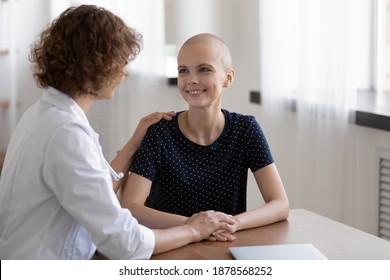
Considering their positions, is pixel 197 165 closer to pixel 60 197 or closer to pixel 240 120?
pixel 240 120

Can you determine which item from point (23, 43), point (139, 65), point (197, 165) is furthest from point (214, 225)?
point (23, 43)

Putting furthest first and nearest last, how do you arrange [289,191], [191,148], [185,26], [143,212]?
1. [185,26]
2. [289,191]
3. [191,148]
4. [143,212]

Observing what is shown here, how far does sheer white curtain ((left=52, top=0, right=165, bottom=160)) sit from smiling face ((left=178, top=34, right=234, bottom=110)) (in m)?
1.83

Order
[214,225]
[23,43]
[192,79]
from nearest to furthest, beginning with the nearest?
[214,225], [192,79], [23,43]

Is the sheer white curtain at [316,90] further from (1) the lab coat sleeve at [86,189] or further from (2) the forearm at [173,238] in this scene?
(1) the lab coat sleeve at [86,189]

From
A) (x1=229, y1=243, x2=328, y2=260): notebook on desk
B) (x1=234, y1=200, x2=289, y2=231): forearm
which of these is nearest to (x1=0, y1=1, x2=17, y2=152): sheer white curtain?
(x1=234, y1=200, x2=289, y2=231): forearm

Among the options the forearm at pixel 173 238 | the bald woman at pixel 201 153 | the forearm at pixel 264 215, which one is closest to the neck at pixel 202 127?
the bald woman at pixel 201 153

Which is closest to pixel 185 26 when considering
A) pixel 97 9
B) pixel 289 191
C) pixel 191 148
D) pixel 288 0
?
pixel 288 0

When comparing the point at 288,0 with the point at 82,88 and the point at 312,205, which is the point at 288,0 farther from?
the point at 82,88

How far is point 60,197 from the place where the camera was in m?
1.39

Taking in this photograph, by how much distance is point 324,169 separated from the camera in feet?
10.0

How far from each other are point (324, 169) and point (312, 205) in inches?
8.3

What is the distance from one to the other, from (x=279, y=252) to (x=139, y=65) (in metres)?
2.48

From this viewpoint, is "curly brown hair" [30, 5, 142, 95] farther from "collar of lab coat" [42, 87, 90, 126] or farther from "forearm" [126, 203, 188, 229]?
"forearm" [126, 203, 188, 229]
